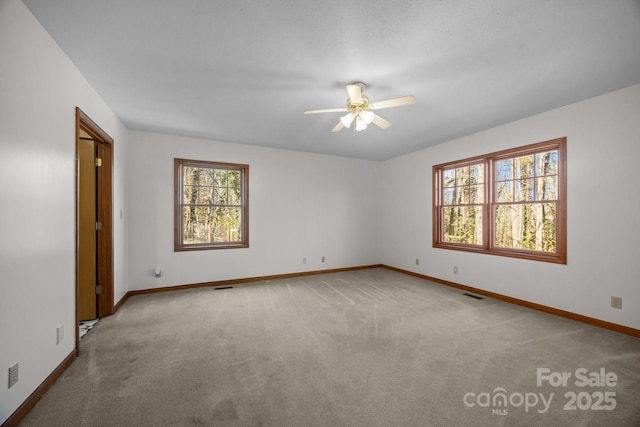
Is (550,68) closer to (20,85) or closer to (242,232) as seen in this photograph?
(20,85)

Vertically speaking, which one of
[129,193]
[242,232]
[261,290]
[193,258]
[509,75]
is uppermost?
[509,75]

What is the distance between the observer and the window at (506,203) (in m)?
3.45

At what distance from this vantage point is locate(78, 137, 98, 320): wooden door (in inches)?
123

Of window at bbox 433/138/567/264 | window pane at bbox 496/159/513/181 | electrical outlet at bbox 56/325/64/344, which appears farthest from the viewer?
window pane at bbox 496/159/513/181

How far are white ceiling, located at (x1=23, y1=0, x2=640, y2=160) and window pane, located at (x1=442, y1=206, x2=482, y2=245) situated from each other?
1.69 metres

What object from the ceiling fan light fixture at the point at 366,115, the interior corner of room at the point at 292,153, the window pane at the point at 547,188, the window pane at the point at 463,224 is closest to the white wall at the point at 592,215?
the interior corner of room at the point at 292,153

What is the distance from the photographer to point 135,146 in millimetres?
4141

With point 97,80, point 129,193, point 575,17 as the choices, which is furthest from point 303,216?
point 575,17

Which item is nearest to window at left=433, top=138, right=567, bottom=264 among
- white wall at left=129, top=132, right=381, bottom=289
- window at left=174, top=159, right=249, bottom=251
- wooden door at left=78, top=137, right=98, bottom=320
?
white wall at left=129, top=132, right=381, bottom=289

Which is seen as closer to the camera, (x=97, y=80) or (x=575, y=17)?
(x=575, y=17)

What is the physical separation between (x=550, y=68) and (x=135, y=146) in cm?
532

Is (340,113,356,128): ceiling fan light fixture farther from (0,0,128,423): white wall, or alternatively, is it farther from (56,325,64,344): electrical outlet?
(56,325,64,344): electrical outlet

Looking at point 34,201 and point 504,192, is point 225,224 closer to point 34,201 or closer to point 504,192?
point 34,201

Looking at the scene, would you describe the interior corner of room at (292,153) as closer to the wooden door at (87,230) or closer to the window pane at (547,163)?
the wooden door at (87,230)
